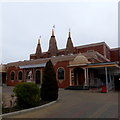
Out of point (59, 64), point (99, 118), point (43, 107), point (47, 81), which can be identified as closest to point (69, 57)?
point (59, 64)

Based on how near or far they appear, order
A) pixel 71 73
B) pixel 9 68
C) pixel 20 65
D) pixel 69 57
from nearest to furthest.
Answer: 1. pixel 71 73
2. pixel 69 57
3. pixel 20 65
4. pixel 9 68

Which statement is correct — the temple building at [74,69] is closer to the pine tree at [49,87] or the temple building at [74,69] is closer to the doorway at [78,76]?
the doorway at [78,76]

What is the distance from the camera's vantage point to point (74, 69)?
949 inches

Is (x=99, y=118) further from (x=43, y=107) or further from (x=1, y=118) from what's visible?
(x=1, y=118)

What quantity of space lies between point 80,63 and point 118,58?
23.9 metres

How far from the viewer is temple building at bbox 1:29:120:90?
70.9 feet

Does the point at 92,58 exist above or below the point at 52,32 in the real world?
below

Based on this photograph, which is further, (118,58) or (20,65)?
(118,58)

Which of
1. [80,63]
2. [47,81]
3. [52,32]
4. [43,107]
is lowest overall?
[43,107]

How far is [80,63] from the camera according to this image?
848 inches

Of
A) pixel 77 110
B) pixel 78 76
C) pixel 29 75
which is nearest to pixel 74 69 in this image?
pixel 78 76

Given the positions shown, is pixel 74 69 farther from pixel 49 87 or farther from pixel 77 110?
pixel 77 110

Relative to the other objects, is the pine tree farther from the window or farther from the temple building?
the window

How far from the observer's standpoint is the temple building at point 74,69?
21.6m
